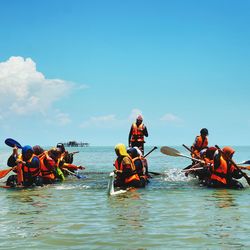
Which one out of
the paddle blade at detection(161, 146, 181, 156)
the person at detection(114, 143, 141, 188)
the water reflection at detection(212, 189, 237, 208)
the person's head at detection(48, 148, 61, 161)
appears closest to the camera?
the water reflection at detection(212, 189, 237, 208)

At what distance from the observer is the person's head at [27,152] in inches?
640

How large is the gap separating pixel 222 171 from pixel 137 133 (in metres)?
6.82

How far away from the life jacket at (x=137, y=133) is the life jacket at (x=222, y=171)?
20.9 feet

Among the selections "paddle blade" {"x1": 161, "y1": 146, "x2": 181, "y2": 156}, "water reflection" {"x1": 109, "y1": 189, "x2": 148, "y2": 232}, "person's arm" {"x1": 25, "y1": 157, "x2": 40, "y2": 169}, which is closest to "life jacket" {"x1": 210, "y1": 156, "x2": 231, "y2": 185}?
"water reflection" {"x1": 109, "y1": 189, "x2": 148, "y2": 232}

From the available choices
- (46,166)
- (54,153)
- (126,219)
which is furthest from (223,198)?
(54,153)

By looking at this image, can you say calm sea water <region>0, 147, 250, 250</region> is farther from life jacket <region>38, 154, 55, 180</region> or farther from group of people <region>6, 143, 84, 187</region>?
life jacket <region>38, 154, 55, 180</region>

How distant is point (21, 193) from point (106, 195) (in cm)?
293

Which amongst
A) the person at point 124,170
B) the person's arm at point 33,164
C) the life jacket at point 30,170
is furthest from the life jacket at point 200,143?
the person's arm at point 33,164

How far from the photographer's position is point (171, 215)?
11352 mm

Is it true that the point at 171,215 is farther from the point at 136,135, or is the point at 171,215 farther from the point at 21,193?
the point at 136,135

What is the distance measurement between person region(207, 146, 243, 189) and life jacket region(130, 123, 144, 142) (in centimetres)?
616

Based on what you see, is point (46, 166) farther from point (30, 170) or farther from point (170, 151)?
point (170, 151)

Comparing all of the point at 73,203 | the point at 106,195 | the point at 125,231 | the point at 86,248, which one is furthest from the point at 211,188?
the point at 86,248

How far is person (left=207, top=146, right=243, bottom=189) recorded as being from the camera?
51.5ft
